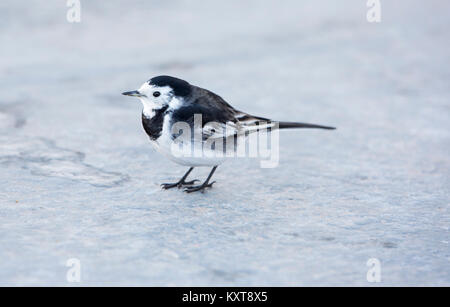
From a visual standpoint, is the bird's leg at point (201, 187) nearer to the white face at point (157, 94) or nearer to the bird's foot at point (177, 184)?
the bird's foot at point (177, 184)

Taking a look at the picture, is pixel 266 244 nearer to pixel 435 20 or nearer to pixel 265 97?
pixel 265 97

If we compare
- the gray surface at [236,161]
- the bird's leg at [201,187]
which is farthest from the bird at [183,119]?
the gray surface at [236,161]

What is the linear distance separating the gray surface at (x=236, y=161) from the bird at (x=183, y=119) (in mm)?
275

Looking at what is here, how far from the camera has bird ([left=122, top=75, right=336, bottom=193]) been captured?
13.6 ft

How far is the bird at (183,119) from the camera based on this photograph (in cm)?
414

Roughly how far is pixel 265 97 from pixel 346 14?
12.5 feet

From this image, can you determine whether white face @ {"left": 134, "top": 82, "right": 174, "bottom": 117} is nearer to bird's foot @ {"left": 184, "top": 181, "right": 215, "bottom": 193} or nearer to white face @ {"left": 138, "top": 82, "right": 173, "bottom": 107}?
white face @ {"left": 138, "top": 82, "right": 173, "bottom": 107}

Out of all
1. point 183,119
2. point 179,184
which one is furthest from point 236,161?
point 183,119

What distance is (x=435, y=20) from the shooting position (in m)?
9.76

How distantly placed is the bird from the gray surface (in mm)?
275

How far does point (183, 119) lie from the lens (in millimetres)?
4176

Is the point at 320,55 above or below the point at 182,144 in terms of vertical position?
above

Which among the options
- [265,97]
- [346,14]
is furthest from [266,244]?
[346,14]

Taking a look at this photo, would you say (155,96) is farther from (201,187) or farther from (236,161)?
(236,161)
